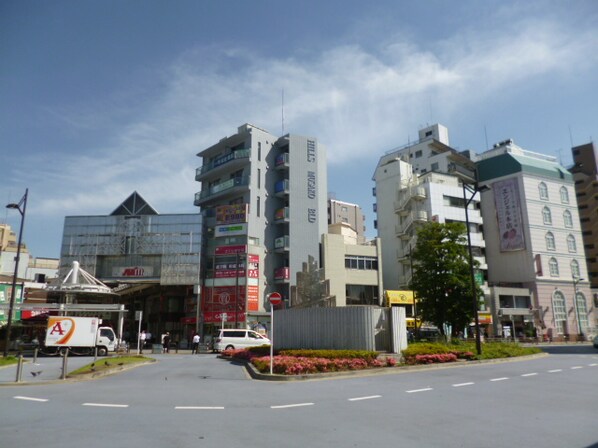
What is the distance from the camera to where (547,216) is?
203 ft

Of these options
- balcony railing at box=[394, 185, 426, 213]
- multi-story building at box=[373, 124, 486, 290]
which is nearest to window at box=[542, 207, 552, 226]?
multi-story building at box=[373, 124, 486, 290]

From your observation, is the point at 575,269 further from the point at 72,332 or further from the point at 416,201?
the point at 72,332

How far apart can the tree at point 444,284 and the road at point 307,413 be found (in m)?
15.5

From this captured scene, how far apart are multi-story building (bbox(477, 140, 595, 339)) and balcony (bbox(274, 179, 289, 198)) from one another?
2777 cm

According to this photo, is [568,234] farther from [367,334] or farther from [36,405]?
[36,405]

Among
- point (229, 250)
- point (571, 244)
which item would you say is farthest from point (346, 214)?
point (229, 250)

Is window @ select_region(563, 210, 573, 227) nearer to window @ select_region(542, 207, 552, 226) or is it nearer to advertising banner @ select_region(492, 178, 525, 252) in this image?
window @ select_region(542, 207, 552, 226)

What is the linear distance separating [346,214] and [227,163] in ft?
109

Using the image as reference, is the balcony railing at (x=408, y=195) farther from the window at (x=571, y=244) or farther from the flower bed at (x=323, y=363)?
the flower bed at (x=323, y=363)

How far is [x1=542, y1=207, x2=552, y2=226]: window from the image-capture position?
6153 centimetres

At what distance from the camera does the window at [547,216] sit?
61531 mm

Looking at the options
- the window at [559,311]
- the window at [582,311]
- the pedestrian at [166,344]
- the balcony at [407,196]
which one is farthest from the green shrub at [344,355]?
the window at [582,311]

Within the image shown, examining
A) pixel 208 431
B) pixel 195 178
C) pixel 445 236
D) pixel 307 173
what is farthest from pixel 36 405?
pixel 195 178

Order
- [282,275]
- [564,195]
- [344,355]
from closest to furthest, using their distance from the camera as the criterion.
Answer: [344,355] → [282,275] → [564,195]
